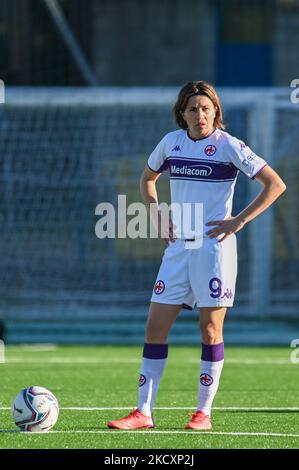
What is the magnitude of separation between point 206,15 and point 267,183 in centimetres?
1745

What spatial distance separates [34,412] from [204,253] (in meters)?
1.26

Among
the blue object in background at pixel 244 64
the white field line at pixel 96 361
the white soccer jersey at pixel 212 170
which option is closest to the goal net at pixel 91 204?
the white field line at pixel 96 361

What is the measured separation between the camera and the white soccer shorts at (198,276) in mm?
6941

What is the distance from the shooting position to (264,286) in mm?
15742

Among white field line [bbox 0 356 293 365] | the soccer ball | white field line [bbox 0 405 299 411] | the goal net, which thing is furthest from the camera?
the goal net

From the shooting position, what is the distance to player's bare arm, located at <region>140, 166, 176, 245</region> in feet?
23.3

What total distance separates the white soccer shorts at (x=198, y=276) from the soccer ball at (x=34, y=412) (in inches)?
32.6

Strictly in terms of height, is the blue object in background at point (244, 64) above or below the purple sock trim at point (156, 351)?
above

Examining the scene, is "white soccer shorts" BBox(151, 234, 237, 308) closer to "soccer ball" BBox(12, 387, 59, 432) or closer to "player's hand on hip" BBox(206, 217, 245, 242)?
"player's hand on hip" BBox(206, 217, 245, 242)

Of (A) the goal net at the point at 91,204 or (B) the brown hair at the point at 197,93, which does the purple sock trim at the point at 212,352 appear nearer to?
(B) the brown hair at the point at 197,93

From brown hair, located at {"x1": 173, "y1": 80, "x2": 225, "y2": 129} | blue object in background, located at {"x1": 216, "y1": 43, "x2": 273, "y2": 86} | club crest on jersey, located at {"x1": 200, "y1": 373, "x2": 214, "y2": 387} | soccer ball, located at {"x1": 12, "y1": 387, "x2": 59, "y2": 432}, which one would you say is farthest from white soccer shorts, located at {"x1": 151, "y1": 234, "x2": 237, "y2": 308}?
blue object in background, located at {"x1": 216, "y1": 43, "x2": 273, "y2": 86}

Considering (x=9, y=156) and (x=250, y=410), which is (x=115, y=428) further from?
(x=9, y=156)

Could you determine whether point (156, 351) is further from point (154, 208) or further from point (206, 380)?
point (154, 208)

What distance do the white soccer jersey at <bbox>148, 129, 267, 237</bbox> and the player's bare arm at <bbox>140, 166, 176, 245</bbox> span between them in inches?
6.5
